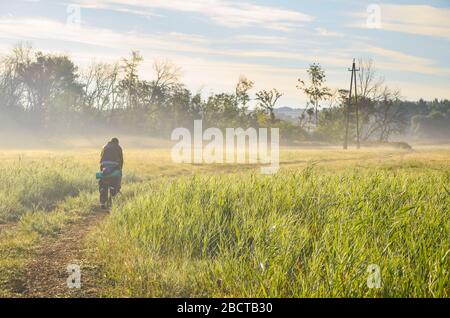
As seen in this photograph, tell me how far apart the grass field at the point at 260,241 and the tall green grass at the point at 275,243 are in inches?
0.8

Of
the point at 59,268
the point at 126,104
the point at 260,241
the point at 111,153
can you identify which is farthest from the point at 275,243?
the point at 126,104

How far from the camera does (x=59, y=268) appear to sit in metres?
7.75

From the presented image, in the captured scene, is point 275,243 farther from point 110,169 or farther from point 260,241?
point 110,169

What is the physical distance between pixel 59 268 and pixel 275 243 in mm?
3570

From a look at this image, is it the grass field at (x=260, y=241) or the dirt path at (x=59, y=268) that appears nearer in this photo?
the grass field at (x=260, y=241)

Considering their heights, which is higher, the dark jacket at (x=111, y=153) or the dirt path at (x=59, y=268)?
the dark jacket at (x=111, y=153)

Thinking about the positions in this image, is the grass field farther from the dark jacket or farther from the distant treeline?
the distant treeline

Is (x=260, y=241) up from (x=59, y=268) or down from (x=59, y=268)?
up

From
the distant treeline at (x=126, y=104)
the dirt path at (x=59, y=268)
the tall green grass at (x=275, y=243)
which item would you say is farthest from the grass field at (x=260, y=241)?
the distant treeline at (x=126, y=104)

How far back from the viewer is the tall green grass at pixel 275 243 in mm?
6023

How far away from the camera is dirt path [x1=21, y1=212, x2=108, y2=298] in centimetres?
665

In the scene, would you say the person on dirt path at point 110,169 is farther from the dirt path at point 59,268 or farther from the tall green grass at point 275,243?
the tall green grass at point 275,243

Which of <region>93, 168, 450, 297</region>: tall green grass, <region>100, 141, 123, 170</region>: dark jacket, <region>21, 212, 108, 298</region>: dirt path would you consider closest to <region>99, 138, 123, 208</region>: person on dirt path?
<region>100, 141, 123, 170</region>: dark jacket
